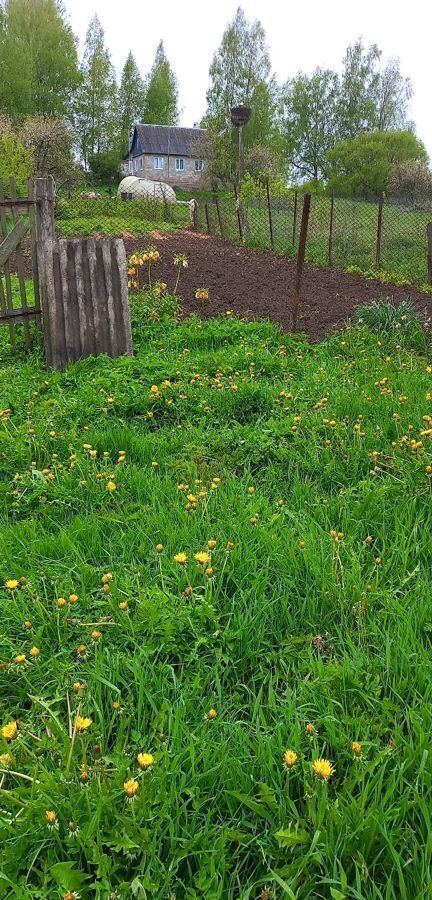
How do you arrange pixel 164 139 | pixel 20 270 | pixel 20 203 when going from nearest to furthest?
pixel 20 203 < pixel 20 270 < pixel 164 139

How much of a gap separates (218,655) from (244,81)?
51.0 meters

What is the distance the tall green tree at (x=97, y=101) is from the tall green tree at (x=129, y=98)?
11.1 feet

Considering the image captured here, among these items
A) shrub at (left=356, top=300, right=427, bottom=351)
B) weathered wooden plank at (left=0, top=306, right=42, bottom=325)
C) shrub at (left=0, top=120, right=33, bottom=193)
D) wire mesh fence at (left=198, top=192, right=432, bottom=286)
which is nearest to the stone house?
shrub at (left=0, top=120, right=33, bottom=193)

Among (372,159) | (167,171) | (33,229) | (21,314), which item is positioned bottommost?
(21,314)

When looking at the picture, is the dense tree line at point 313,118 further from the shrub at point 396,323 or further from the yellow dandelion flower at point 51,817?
the yellow dandelion flower at point 51,817

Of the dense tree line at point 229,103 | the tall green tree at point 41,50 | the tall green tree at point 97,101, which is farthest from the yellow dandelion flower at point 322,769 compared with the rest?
the tall green tree at point 97,101

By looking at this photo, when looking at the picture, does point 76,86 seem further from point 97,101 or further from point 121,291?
point 121,291

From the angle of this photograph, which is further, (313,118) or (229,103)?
(313,118)

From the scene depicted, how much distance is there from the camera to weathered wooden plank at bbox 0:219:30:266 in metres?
5.61

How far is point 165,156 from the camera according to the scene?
51.8 meters

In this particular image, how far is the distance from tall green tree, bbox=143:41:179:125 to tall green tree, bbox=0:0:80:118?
11.9 m

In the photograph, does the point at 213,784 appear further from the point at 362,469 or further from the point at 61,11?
the point at 61,11

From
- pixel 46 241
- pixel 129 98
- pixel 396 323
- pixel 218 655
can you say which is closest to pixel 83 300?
pixel 46 241

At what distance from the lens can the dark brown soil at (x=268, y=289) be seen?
286 inches
